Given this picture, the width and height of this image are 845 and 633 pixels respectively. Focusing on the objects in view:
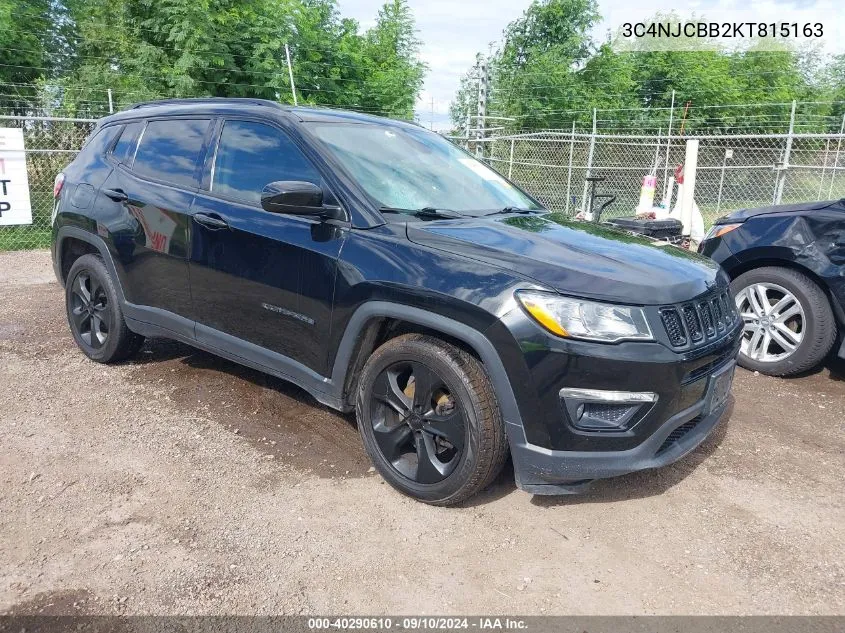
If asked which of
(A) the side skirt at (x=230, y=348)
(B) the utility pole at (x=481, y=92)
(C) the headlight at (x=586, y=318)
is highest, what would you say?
(B) the utility pole at (x=481, y=92)

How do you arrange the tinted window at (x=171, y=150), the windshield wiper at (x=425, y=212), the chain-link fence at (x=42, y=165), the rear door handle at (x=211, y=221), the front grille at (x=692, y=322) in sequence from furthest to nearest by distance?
the chain-link fence at (x=42, y=165), the tinted window at (x=171, y=150), the rear door handle at (x=211, y=221), the windshield wiper at (x=425, y=212), the front grille at (x=692, y=322)

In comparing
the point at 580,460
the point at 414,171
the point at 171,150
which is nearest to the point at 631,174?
the point at 414,171

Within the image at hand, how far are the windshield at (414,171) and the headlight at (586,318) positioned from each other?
104 centimetres

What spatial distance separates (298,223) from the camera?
332 cm

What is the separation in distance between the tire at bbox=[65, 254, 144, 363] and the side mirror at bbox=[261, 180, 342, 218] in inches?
76.3

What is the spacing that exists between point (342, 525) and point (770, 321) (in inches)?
143

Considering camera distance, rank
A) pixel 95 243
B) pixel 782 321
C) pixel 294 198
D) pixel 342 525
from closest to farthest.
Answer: pixel 342 525, pixel 294 198, pixel 95 243, pixel 782 321

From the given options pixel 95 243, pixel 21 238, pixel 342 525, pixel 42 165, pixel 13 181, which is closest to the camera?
pixel 342 525

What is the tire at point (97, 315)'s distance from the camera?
14.8 ft

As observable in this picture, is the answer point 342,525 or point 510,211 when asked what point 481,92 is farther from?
point 342,525

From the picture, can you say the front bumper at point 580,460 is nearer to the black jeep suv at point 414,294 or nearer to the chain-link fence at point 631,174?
the black jeep suv at point 414,294

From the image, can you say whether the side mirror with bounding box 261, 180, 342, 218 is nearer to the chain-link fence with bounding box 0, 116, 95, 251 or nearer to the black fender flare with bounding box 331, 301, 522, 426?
the black fender flare with bounding box 331, 301, 522, 426

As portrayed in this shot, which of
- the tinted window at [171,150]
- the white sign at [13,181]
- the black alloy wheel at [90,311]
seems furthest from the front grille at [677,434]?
the white sign at [13,181]

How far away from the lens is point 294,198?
306 centimetres
